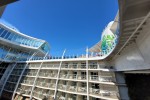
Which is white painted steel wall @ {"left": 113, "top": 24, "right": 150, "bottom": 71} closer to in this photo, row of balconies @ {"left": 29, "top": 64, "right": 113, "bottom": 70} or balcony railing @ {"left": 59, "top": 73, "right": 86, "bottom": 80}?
row of balconies @ {"left": 29, "top": 64, "right": 113, "bottom": 70}

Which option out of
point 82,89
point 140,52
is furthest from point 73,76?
point 140,52

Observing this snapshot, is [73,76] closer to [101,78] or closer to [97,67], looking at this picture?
[97,67]

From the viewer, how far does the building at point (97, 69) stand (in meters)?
5.15

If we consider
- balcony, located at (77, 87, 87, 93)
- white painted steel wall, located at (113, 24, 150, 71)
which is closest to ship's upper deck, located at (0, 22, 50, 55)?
balcony, located at (77, 87, 87, 93)

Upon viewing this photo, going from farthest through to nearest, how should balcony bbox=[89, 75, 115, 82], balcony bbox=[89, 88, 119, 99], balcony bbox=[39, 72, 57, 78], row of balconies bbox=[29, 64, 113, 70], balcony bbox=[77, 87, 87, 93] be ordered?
1. balcony bbox=[39, 72, 57, 78]
2. row of balconies bbox=[29, 64, 113, 70]
3. balcony bbox=[77, 87, 87, 93]
4. balcony bbox=[89, 75, 115, 82]
5. balcony bbox=[89, 88, 119, 99]

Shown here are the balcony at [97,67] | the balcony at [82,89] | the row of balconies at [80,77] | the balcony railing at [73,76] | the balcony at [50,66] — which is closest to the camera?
the row of balconies at [80,77]

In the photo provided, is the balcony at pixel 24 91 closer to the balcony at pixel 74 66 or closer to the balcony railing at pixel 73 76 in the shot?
the balcony railing at pixel 73 76

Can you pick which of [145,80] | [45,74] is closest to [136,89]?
[145,80]

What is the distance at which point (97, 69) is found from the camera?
1381cm

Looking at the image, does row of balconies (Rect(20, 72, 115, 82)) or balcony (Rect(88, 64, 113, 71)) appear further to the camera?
balcony (Rect(88, 64, 113, 71))

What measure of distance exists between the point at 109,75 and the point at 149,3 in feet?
36.0

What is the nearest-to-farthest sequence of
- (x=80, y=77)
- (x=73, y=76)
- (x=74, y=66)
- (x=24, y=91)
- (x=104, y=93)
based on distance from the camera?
(x=104, y=93) < (x=80, y=77) < (x=73, y=76) < (x=74, y=66) < (x=24, y=91)

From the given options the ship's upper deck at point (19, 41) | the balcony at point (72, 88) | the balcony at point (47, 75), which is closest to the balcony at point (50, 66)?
the balcony at point (47, 75)

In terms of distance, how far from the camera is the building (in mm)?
5152
